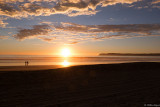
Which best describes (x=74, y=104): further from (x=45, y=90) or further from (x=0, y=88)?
(x=0, y=88)

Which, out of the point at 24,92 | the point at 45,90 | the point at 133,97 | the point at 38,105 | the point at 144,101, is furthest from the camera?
the point at 45,90

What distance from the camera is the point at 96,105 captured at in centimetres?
595

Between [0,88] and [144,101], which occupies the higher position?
[0,88]

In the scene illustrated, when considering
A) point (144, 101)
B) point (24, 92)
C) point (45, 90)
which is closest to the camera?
point (144, 101)

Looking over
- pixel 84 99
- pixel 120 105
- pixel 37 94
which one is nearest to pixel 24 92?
pixel 37 94

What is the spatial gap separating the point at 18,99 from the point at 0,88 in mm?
2571

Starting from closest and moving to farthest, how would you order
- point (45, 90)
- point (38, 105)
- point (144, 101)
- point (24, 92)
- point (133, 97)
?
point (38, 105), point (144, 101), point (133, 97), point (24, 92), point (45, 90)

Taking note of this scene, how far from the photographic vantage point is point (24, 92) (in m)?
7.58

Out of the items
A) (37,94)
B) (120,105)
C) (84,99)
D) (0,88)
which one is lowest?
(120,105)

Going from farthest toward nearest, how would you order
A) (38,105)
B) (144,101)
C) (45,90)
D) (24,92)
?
(45,90) → (24,92) → (144,101) → (38,105)

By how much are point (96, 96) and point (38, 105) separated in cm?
298

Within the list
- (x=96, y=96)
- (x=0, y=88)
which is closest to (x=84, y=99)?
(x=96, y=96)

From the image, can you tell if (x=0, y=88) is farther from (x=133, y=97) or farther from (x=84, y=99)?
(x=133, y=97)

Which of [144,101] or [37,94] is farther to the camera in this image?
[37,94]
